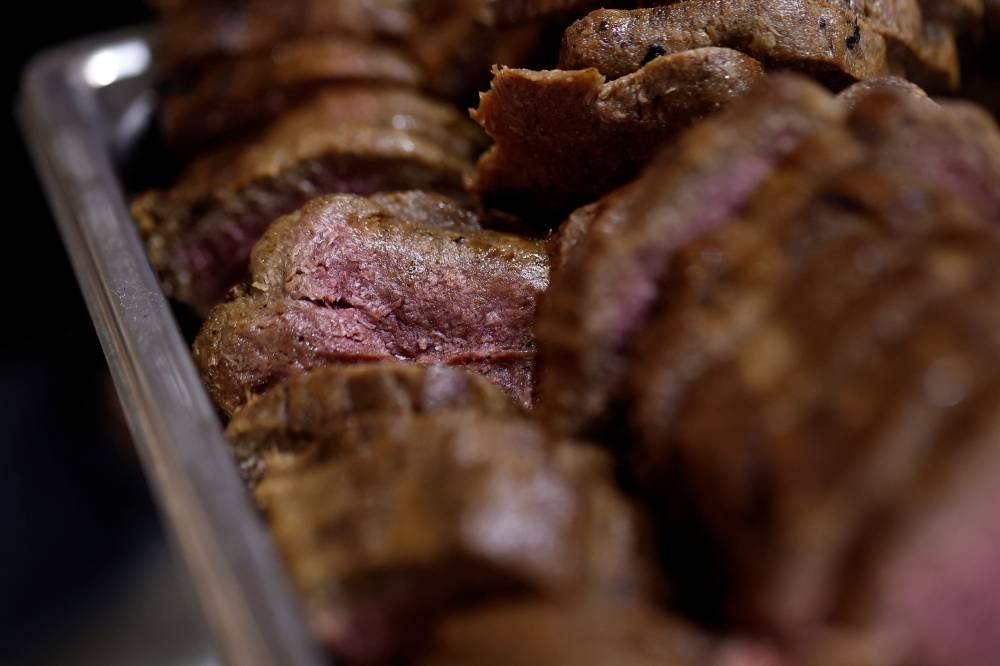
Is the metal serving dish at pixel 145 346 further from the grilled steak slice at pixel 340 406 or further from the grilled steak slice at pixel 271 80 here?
the grilled steak slice at pixel 271 80

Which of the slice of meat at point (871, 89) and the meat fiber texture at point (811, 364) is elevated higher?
the slice of meat at point (871, 89)

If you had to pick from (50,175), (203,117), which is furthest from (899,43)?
(50,175)

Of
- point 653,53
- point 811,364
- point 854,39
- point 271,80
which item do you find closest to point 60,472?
point 271,80

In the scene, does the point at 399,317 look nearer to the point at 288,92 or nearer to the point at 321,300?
the point at 321,300

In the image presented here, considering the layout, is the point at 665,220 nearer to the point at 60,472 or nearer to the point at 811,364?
the point at 811,364

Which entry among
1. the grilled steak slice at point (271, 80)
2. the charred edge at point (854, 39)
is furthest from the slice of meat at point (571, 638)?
the grilled steak slice at point (271, 80)

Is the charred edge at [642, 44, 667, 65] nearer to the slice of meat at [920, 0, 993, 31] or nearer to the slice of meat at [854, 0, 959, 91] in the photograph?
the slice of meat at [854, 0, 959, 91]

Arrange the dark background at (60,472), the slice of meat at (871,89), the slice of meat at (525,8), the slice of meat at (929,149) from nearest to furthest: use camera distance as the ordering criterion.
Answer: the slice of meat at (929,149) < the slice of meat at (871,89) < the slice of meat at (525,8) < the dark background at (60,472)

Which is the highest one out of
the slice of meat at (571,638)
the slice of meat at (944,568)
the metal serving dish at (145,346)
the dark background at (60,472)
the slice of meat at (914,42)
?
the slice of meat at (914,42)
